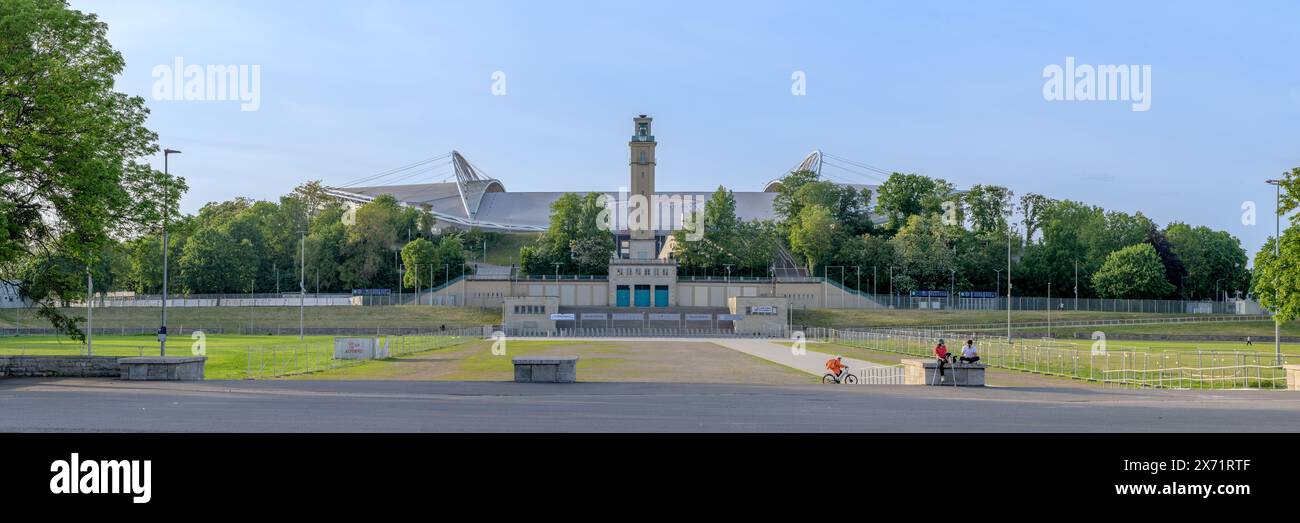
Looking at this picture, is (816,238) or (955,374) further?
(816,238)

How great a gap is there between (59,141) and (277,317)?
7282 cm

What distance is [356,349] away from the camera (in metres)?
44.6

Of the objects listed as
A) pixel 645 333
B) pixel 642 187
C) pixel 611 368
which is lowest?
pixel 645 333

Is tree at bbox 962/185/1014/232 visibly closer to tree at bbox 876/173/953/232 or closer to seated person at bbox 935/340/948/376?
tree at bbox 876/173/953/232

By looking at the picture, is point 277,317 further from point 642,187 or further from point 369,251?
point 642,187

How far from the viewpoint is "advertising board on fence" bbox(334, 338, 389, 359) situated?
43969 millimetres

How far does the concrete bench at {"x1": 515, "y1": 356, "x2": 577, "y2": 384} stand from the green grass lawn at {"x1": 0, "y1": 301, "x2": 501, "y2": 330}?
209 ft

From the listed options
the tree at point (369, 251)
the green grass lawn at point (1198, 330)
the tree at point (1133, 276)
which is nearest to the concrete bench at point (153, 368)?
the green grass lawn at point (1198, 330)

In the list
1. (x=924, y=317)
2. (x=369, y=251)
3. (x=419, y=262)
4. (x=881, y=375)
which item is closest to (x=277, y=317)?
(x=419, y=262)

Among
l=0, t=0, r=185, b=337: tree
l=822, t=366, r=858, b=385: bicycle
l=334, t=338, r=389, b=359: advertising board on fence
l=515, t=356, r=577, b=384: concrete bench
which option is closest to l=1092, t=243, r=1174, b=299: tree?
l=334, t=338, r=389, b=359: advertising board on fence

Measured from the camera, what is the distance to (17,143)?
2525 centimetres
